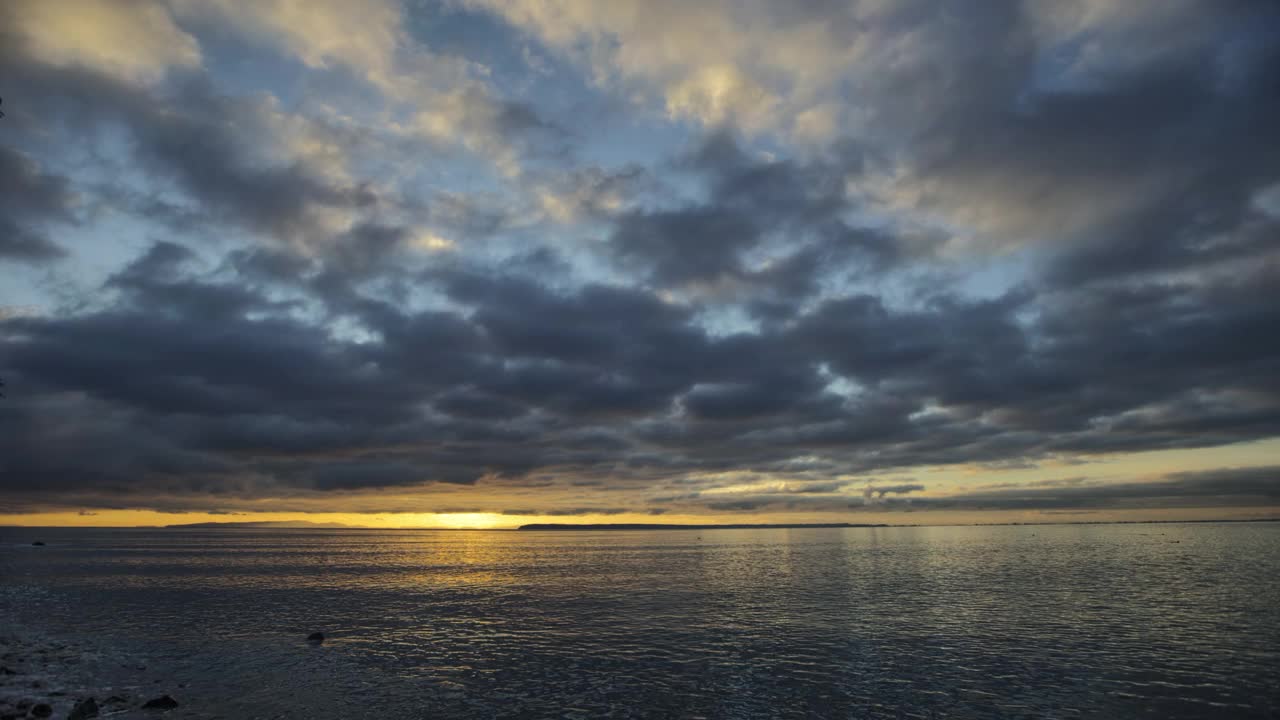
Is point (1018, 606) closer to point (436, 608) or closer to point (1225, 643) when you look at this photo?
point (1225, 643)

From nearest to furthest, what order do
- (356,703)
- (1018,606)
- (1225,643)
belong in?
(356,703) < (1225,643) < (1018,606)

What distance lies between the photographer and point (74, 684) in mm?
38531

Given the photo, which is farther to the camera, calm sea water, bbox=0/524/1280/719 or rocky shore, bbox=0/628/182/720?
calm sea water, bbox=0/524/1280/719

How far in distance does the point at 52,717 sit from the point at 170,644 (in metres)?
22.0

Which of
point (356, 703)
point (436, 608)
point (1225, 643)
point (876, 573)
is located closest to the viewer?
point (356, 703)

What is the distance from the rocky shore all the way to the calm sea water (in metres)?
1.86

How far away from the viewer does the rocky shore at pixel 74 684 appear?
3269 centimetres

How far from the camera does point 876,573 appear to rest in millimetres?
105000

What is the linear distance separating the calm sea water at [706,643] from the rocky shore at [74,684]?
1864 mm

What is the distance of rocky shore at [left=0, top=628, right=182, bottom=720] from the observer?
32.7 metres

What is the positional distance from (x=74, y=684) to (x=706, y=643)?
38.4 meters

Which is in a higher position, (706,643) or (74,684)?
(74,684)

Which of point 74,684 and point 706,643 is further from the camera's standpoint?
point 706,643

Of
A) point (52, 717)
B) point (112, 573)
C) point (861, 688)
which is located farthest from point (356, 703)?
point (112, 573)
